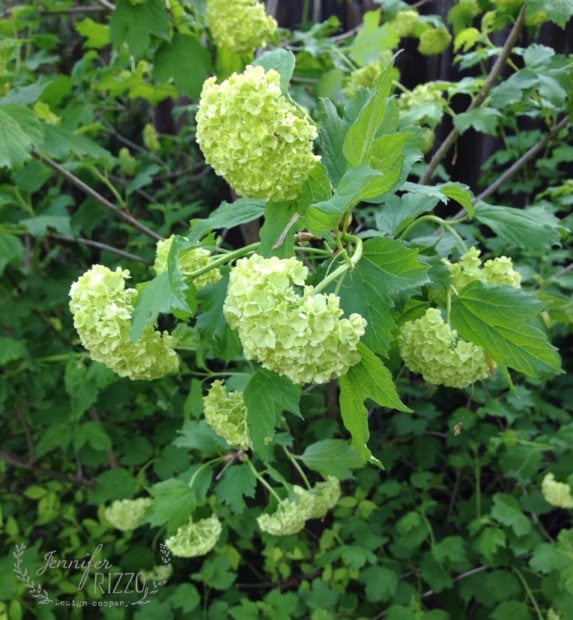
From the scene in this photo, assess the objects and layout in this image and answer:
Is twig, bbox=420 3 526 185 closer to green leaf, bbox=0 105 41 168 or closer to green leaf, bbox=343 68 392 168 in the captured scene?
green leaf, bbox=343 68 392 168

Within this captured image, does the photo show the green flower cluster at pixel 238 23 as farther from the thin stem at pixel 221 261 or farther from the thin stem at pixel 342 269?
the thin stem at pixel 342 269

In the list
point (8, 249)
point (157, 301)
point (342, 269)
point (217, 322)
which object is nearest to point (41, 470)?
point (8, 249)

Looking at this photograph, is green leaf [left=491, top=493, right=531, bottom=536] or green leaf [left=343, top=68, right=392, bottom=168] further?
green leaf [left=491, top=493, right=531, bottom=536]

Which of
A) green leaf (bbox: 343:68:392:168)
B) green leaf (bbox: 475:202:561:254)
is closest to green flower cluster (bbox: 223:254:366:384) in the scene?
green leaf (bbox: 343:68:392:168)

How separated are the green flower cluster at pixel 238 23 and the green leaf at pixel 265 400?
1202 mm

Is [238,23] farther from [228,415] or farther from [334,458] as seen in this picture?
[334,458]

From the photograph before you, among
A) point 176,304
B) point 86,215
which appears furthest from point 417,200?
point 86,215

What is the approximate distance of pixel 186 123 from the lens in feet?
12.2

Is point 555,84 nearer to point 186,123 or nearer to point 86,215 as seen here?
point 86,215

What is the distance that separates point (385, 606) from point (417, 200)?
77.6 inches

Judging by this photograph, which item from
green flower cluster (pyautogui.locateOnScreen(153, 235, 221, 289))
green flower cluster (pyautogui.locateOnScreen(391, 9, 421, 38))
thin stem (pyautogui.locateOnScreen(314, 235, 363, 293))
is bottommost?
green flower cluster (pyautogui.locateOnScreen(153, 235, 221, 289))

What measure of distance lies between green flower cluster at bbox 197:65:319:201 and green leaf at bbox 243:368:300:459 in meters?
0.40

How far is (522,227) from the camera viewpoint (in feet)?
4.82

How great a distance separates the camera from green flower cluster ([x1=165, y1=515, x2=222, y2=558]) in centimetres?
178
